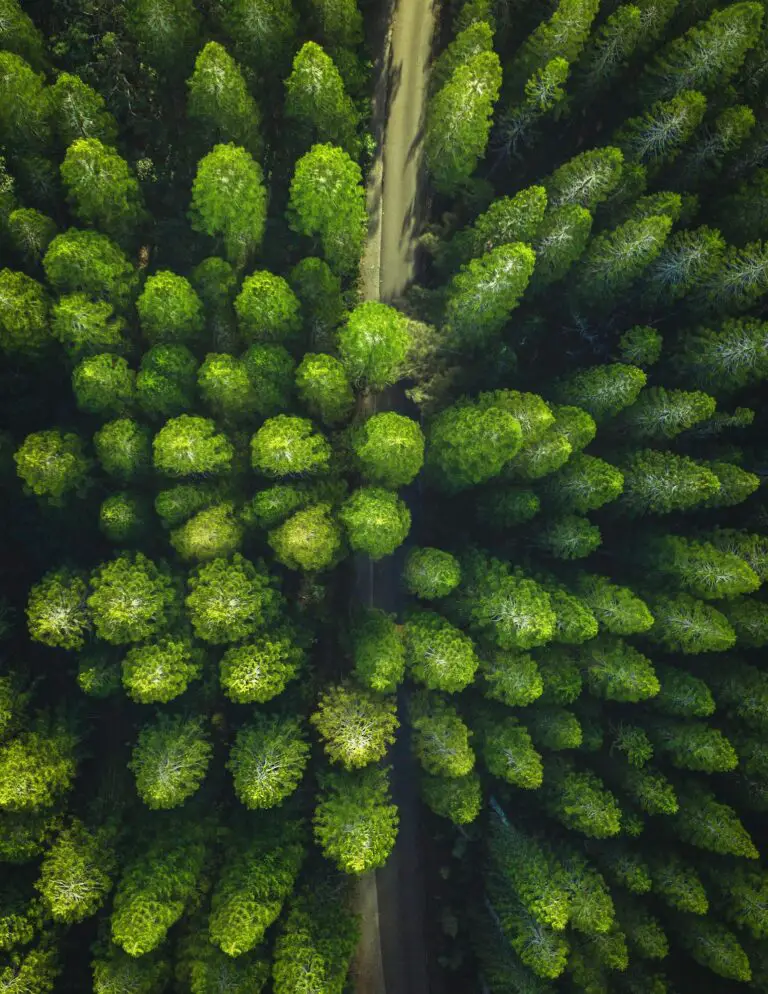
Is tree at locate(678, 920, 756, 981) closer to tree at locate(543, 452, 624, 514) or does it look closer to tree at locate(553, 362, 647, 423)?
tree at locate(543, 452, 624, 514)

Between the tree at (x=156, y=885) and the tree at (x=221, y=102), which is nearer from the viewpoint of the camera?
the tree at (x=156, y=885)

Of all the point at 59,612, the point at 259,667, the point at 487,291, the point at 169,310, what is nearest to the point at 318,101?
the point at 487,291

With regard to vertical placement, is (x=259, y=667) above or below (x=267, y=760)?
above

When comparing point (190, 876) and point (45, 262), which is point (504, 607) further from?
point (45, 262)

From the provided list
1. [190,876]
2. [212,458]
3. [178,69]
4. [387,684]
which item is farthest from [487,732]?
[178,69]

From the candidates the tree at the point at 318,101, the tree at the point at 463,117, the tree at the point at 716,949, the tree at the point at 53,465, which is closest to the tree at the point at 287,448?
the tree at the point at 53,465

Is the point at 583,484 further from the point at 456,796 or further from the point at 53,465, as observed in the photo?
the point at 53,465

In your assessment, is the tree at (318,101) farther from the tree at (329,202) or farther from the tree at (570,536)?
the tree at (570,536)
